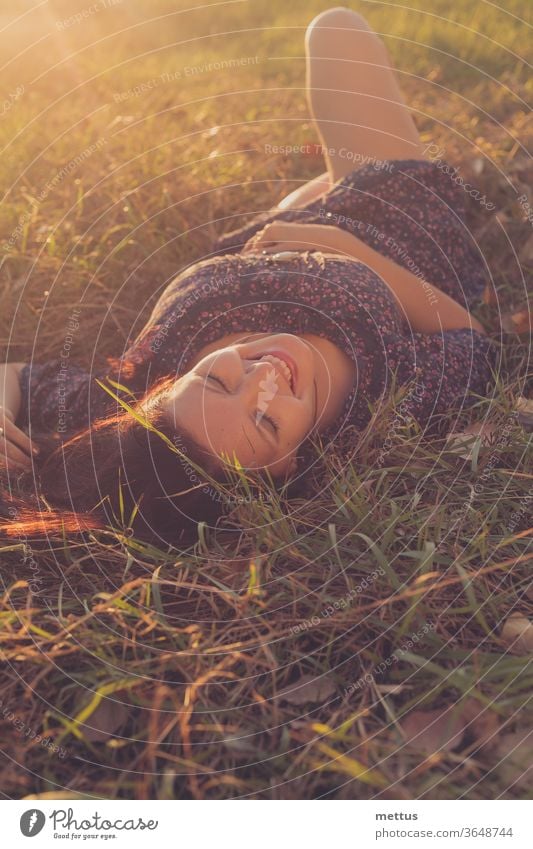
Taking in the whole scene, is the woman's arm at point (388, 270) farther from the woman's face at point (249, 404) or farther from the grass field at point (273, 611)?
the woman's face at point (249, 404)

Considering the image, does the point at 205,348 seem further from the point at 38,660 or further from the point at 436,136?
the point at 436,136

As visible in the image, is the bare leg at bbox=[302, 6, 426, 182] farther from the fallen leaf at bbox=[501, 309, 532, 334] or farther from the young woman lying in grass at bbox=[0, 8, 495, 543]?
the fallen leaf at bbox=[501, 309, 532, 334]

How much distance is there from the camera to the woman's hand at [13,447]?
2.25 m

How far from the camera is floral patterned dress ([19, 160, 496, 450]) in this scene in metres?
2.31

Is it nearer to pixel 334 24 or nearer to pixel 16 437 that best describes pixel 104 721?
pixel 16 437

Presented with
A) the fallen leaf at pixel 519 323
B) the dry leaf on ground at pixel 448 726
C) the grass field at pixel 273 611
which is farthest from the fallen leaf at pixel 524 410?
the dry leaf on ground at pixel 448 726

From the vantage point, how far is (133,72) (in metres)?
4.58

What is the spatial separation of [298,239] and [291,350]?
70 cm

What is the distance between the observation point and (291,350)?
211 cm

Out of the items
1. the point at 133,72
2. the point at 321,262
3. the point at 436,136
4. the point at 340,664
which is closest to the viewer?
the point at 340,664

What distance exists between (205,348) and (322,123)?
53.8 inches

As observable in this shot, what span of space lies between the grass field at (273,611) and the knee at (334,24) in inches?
32.6

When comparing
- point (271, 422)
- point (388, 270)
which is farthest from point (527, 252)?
point (271, 422)

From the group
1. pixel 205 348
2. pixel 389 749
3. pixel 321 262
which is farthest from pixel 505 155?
pixel 389 749
